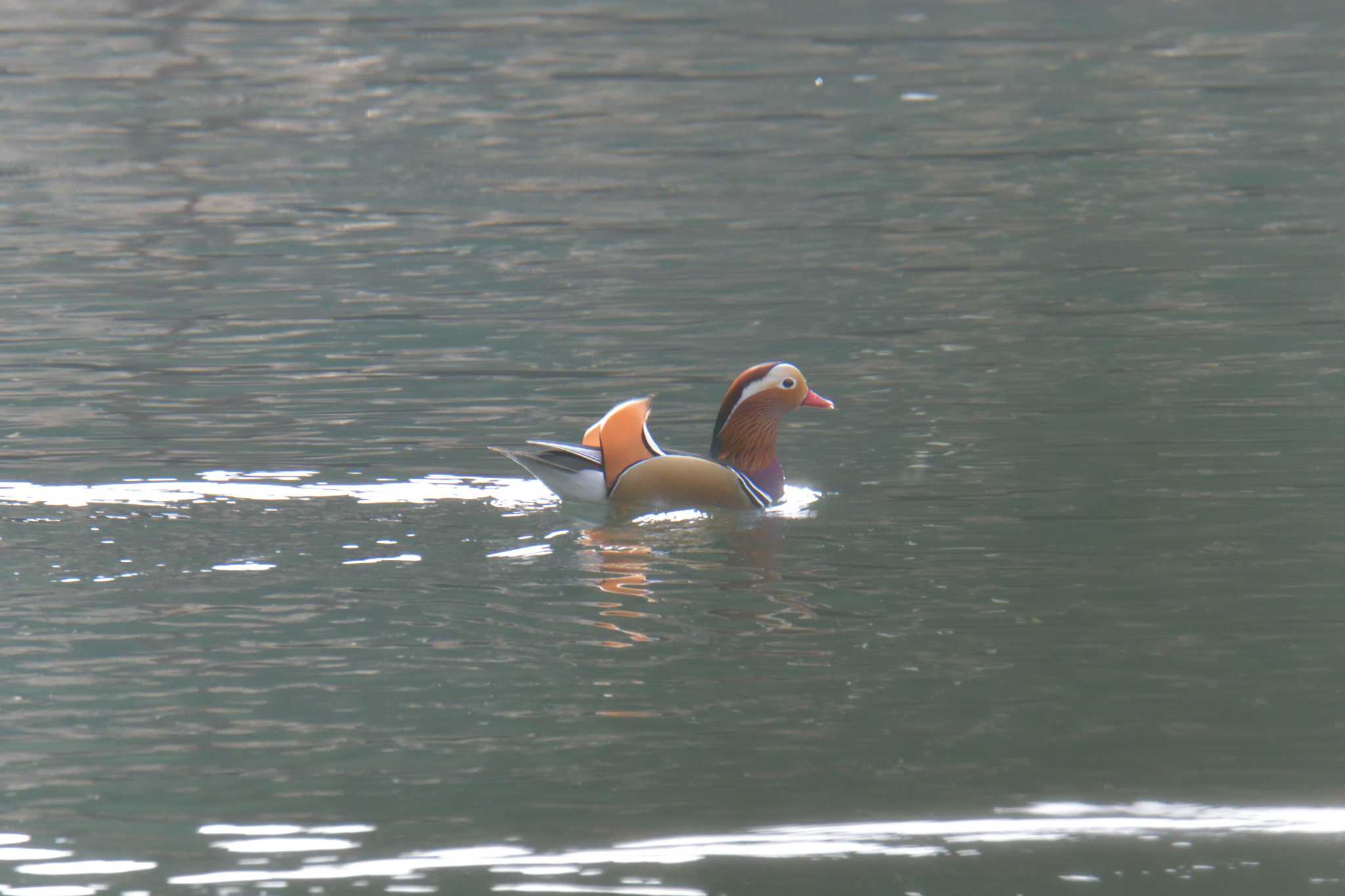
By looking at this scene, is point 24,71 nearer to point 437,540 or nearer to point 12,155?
point 12,155

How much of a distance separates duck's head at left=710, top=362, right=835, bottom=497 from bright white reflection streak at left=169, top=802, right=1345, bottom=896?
3950 mm

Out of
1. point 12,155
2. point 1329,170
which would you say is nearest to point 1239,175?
point 1329,170

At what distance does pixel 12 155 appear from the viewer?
25953mm

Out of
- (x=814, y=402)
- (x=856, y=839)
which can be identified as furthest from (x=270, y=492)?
(x=856, y=839)

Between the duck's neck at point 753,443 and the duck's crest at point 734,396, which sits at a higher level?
the duck's crest at point 734,396

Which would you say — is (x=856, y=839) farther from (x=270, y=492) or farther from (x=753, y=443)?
(x=270, y=492)

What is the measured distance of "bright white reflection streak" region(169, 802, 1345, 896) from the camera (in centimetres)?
625

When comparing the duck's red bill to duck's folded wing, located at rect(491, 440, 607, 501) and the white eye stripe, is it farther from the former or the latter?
duck's folded wing, located at rect(491, 440, 607, 501)

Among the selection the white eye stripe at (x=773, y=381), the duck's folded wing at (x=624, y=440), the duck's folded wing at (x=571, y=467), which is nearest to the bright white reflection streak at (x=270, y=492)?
the duck's folded wing at (x=571, y=467)

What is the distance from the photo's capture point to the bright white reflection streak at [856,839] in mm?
6254

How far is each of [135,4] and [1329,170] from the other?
27310 millimetres

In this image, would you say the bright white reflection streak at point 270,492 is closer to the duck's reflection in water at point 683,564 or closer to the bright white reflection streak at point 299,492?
the bright white reflection streak at point 299,492

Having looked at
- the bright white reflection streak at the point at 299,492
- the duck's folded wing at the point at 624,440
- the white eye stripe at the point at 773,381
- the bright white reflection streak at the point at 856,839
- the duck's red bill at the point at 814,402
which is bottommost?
the bright white reflection streak at the point at 856,839

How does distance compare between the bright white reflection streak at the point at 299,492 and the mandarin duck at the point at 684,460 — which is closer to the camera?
the mandarin duck at the point at 684,460
